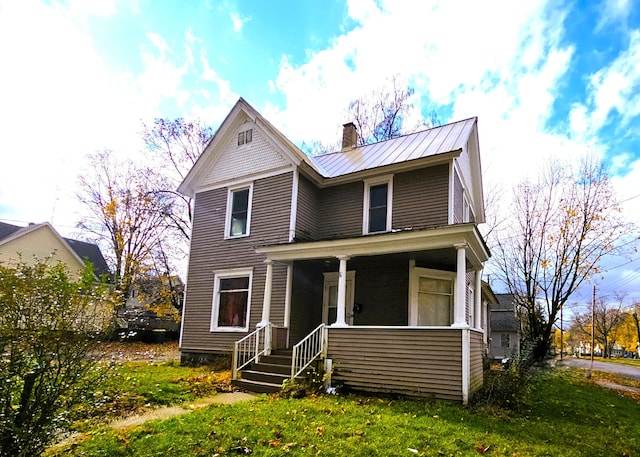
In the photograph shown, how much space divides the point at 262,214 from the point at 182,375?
15.7 feet

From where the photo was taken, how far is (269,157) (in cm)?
1216

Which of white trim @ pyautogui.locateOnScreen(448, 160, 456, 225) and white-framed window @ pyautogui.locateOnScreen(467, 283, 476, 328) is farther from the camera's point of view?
white-framed window @ pyautogui.locateOnScreen(467, 283, 476, 328)

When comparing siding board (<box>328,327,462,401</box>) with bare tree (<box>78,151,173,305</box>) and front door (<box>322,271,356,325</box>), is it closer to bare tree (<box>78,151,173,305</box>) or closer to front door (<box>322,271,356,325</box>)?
front door (<box>322,271,356,325</box>)

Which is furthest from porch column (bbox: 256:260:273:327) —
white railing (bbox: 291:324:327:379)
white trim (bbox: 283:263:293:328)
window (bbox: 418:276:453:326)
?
window (bbox: 418:276:453:326)

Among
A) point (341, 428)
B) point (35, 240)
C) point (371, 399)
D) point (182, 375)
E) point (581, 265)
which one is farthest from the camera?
point (35, 240)

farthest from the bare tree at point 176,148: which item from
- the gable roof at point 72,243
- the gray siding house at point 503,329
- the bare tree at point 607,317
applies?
the bare tree at point 607,317

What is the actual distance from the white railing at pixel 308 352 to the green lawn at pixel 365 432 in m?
1.18

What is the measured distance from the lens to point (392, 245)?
859cm

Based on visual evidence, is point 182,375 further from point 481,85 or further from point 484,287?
point 484,287

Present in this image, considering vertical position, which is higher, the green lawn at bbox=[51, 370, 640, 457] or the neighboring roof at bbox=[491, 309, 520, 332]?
the neighboring roof at bbox=[491, 309, 520, 332]

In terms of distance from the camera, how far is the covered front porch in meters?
7.70

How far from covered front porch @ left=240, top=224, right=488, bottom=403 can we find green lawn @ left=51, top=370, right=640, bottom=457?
69 cm

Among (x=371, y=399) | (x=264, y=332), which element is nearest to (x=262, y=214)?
(x=264, y=332)

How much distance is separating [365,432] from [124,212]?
2304 cm
